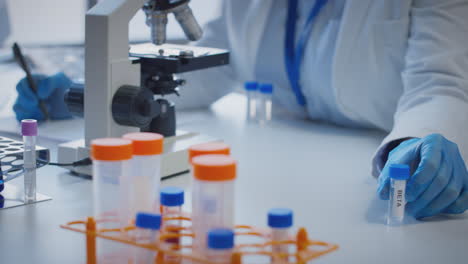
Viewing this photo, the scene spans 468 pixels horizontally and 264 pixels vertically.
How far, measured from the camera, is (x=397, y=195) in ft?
3.69

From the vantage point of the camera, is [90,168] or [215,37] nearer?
[90,168]

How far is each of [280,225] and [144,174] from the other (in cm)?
19

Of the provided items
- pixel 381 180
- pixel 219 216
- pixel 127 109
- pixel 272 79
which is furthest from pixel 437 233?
pixel 272 79

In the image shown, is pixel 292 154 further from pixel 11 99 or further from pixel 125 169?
pixel 11 99

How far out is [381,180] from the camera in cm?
119

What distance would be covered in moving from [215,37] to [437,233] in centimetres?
106

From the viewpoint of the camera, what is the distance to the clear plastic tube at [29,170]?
46.5 inches

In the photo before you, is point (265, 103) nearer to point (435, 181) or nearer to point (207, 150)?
point (435, 181)

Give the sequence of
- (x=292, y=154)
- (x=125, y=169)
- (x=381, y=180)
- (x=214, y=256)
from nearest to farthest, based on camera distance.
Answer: (x=214, y=256)
(x=125, y=169)
(x=381, y=180)
(x=292, y=154)

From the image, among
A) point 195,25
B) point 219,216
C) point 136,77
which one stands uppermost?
point 195,25

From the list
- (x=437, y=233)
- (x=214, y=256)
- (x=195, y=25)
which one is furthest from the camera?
(x=195, y=25)

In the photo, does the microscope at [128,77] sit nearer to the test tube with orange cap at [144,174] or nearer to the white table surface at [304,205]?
the white table surface at [304,205]

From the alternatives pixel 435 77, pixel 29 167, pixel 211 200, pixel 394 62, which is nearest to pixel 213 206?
pixel 211 200

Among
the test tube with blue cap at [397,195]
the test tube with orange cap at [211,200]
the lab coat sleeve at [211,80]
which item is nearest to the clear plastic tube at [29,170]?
the test tube with orange cap at [211,200]
